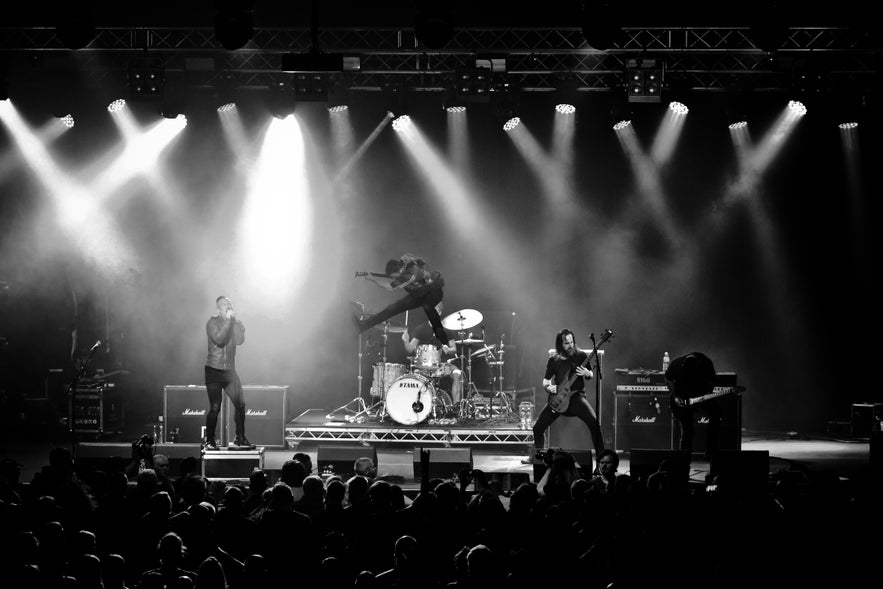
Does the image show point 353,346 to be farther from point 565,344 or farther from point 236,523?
point 236,523

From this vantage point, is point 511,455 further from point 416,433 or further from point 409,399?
point 409,399

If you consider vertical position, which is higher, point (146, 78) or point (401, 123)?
point (146, 78)

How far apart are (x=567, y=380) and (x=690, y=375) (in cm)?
169

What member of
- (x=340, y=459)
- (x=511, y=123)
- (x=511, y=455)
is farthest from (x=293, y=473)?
(x=511, y=123)

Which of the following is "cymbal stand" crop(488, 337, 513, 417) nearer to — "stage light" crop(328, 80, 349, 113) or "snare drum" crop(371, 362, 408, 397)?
"snare drum" crop(371, 362, 408, 397)

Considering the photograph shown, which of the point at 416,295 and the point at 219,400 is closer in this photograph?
the point at 219,400

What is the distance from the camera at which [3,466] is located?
815 centimetres

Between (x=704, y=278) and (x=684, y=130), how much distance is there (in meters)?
2.81

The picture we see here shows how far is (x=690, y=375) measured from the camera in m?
12.1

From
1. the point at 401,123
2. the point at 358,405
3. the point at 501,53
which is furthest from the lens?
the point at 358,405

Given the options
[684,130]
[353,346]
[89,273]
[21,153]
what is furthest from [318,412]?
[684,130]

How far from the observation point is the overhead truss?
14.0 meters

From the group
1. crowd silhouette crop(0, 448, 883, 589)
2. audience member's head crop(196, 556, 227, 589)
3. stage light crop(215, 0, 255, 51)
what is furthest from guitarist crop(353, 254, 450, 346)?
audience member's head crop(196, 556, 227, 589)

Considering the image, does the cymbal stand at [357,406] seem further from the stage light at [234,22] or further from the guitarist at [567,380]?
the stage light at [234,22]
